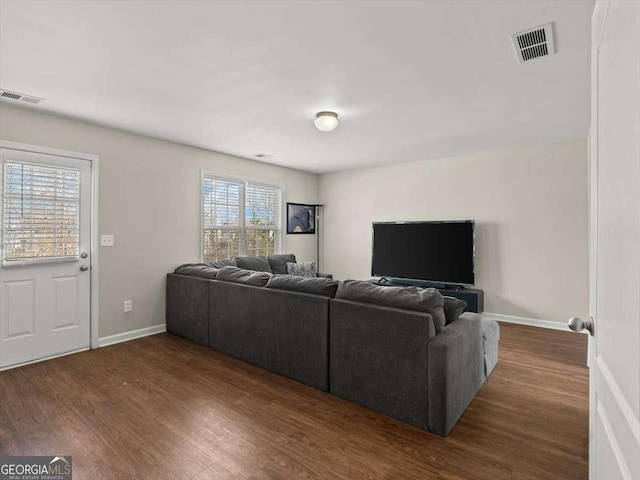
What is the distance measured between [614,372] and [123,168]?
14.8ft

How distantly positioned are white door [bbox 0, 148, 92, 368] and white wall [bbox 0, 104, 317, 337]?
18 cm

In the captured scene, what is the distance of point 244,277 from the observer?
3.48m

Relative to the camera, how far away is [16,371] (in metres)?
3.10

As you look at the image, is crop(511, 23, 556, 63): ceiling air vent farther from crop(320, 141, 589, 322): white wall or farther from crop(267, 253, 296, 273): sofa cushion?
crop(267, 253, 296, 273): sofa cushion

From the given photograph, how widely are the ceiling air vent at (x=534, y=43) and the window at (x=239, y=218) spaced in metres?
4.00

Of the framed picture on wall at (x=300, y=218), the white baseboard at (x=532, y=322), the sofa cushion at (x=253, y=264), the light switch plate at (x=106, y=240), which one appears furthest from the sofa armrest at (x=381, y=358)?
the framed picture on wall at (x=300, y=218)

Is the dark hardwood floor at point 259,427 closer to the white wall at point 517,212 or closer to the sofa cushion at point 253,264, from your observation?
the white wall at point 517,212

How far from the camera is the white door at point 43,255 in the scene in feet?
10.5

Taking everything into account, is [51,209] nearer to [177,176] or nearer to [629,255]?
[177,176]

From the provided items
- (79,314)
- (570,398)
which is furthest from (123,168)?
(570,398)

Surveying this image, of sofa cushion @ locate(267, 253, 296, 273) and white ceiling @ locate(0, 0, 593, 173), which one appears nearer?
white ceiling @ locate(0, 0, 593, 173)

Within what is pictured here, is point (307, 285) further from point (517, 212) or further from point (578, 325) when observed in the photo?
point (517, 212)

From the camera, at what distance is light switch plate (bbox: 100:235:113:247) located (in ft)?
12.5

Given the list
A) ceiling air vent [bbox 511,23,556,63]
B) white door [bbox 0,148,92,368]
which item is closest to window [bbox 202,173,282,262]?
white door [bbox 0,148,92,368]
